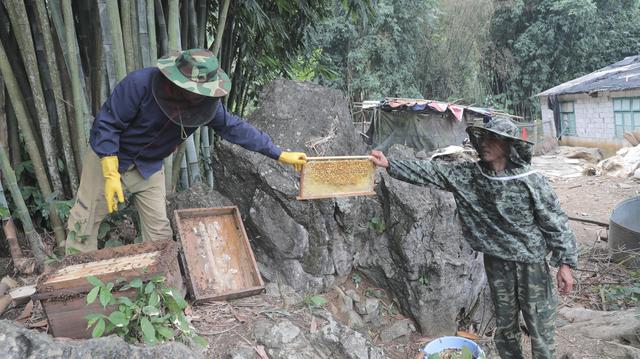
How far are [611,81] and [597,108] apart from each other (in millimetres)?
1135

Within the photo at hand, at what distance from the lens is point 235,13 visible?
5129mm

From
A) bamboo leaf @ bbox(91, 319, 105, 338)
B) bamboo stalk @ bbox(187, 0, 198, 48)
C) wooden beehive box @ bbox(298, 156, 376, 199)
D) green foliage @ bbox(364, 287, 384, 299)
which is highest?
bamboo stalk @ bbox(187, 0, 198, 48)

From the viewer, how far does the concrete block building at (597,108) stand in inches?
625

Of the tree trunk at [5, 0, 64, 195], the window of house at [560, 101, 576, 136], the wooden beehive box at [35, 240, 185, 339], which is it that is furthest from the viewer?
the window of house at [560, 101, 576, 136]

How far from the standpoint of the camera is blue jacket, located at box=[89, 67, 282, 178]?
2977mm

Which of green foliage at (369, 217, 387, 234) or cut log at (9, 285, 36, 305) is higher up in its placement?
cut log at (9, 285, 36, 305)

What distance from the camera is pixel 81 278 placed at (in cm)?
245

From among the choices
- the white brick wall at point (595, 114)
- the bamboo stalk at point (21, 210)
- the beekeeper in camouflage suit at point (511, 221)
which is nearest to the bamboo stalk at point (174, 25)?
the bamboo stalk at point (21, 210)

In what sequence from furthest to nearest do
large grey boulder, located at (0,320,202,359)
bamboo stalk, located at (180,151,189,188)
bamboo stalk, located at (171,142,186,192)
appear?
bamboo stalk, located at (180,151,189,188), bamboo stalk, located at (171,142,186,192), large grey boulder, located at (0,320,202,359)

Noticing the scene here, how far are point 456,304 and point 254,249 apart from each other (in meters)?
2.31

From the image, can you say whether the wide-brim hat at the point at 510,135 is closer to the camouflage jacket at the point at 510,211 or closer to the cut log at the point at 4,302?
the camouflage jacket at the point at 510,211

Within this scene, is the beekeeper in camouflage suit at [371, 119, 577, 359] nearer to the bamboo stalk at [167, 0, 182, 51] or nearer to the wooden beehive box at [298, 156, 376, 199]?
the wooden beehive box at [298, 156, 376, 199]

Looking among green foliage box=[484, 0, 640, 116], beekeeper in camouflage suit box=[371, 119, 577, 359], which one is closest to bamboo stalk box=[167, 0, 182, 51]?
beekeeper in camouflage suit box=[371, 119, 577, 359]

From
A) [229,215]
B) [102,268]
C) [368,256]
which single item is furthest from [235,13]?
[102,268]
